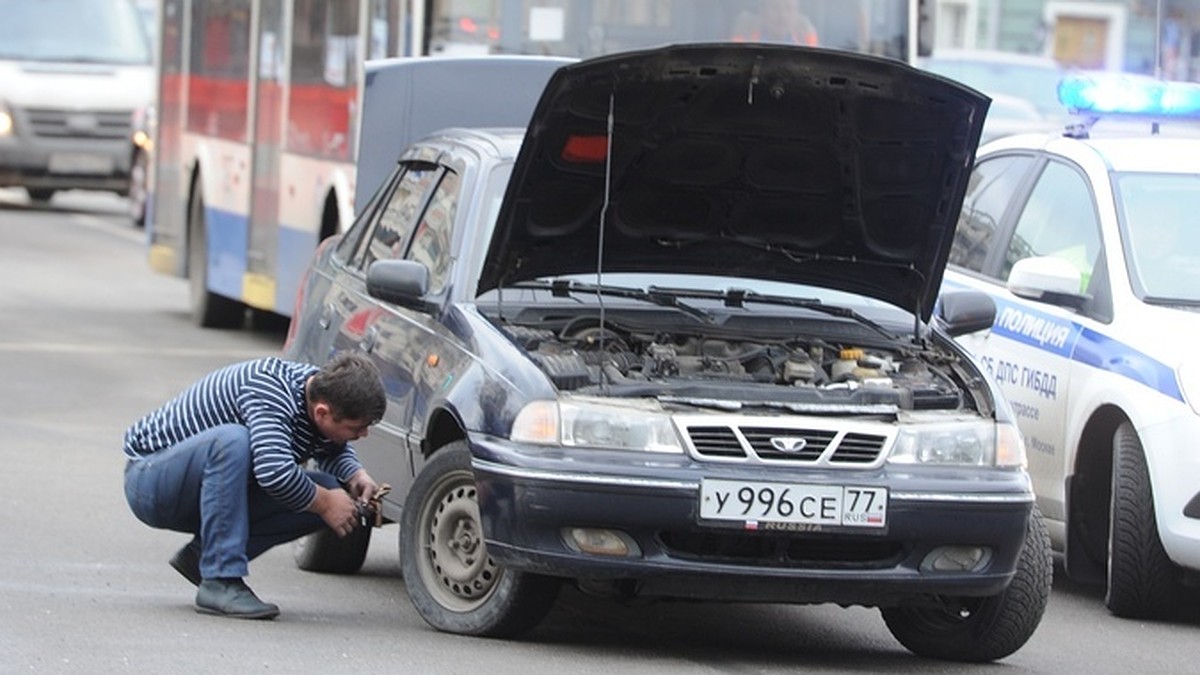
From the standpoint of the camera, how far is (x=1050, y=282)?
9.66 meters

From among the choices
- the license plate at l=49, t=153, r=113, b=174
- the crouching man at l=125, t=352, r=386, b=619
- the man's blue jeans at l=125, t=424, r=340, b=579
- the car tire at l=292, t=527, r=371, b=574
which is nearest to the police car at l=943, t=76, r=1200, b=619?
the car tire at l=292, t=527, r=371, b=574

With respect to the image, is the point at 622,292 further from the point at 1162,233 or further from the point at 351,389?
the point at 1162,233

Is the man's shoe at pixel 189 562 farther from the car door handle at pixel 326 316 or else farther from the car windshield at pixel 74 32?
the car windshield at pixel 74 32

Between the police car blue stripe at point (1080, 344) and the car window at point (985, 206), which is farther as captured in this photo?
the car window at point (985, 206)

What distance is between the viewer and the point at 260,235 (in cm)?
1791

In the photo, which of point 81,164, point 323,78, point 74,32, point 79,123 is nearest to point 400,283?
point 323,78

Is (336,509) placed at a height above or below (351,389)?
below

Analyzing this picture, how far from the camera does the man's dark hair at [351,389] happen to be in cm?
782

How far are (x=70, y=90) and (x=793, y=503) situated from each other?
22.2 m

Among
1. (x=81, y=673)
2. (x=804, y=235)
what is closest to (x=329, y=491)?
(x=81, y=673)

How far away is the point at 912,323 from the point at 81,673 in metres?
3.06

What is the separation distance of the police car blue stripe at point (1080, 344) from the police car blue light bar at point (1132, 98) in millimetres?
836

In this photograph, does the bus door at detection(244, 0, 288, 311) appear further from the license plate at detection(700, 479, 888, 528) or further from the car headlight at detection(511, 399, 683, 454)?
the license plate at detection(700, 479, 888, 528)

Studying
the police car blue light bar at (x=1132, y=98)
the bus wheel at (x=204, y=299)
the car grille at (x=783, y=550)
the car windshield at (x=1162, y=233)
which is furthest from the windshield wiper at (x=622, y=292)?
the bus wheel at (x=204, y=299)
